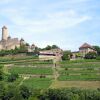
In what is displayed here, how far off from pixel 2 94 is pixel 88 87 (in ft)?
30.0

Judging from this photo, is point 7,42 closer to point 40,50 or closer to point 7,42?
point 7,42

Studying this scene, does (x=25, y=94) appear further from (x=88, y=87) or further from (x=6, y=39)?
(x=6, y=39)

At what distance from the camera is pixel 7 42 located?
91062mm

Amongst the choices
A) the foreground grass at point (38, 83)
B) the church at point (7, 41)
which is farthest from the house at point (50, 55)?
the church at point (7, 41)

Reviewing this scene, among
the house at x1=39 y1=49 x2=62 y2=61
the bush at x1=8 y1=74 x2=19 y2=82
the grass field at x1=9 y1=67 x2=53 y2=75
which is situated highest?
the house at x1=39 y1=49 x2=62 y2=61

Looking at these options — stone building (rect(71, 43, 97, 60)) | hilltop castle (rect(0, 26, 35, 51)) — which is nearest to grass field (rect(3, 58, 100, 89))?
stone building (rect(71, 43, 97, 60))

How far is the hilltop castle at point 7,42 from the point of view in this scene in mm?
88500

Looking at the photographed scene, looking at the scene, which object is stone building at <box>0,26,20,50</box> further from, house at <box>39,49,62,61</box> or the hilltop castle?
house at <box>39,49,62,61</box>

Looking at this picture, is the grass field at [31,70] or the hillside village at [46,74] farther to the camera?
the grass field at [31,70]

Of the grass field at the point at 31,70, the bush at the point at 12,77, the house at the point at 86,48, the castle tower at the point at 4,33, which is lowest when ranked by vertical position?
the bush at the point at 12,77

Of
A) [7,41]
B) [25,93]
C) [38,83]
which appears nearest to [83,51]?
[7,41]

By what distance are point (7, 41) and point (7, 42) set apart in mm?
904

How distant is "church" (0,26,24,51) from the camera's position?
88.6 m

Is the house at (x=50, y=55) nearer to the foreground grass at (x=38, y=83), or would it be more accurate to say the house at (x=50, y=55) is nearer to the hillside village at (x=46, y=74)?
the hillside village at (x=46, y=74)
